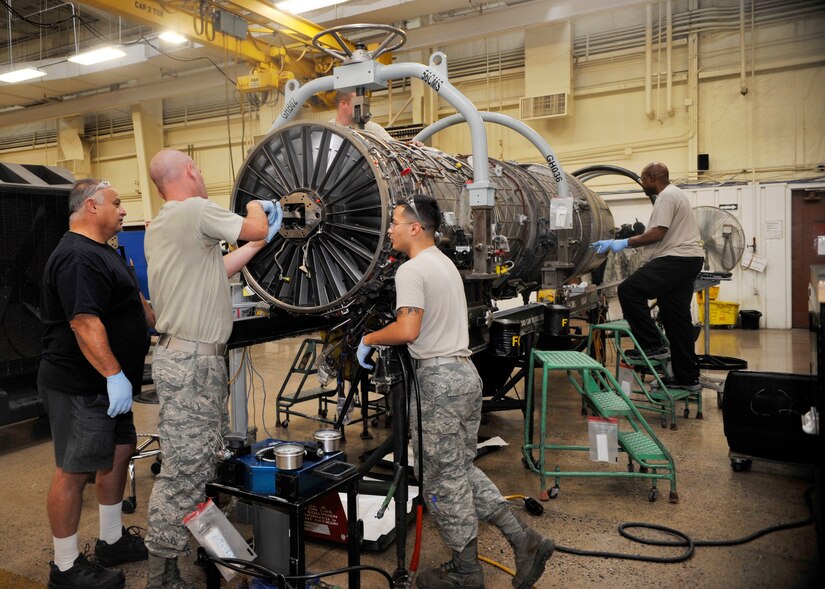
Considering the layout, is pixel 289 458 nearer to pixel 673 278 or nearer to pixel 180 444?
pixel 180 444

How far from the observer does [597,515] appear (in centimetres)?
306

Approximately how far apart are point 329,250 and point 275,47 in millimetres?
6621

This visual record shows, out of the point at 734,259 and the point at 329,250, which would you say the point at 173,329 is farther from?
the point at 734,259

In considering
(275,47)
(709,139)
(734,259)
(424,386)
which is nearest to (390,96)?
(275,47)

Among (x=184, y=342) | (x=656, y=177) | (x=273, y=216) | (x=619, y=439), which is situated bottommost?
(x=619, y=439)

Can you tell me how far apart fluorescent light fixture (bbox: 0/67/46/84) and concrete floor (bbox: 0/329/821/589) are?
8.09m

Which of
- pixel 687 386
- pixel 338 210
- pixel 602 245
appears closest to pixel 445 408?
pixel 338 210

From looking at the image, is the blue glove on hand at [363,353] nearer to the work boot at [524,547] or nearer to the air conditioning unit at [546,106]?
the work boot at [524,547]

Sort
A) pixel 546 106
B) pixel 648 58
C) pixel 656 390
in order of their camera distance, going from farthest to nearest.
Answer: pixel 546 106, pixel 648 58, pixel 656 390

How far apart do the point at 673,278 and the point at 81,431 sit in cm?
398

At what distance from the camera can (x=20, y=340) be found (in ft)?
14.2

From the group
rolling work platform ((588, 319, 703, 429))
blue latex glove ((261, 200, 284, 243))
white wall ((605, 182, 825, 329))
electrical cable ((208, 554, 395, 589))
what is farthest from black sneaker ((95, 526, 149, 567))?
white wall ((605, 182, 825, 329))

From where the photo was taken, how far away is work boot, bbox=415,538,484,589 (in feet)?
7.70

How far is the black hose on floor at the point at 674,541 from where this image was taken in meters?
2.60
